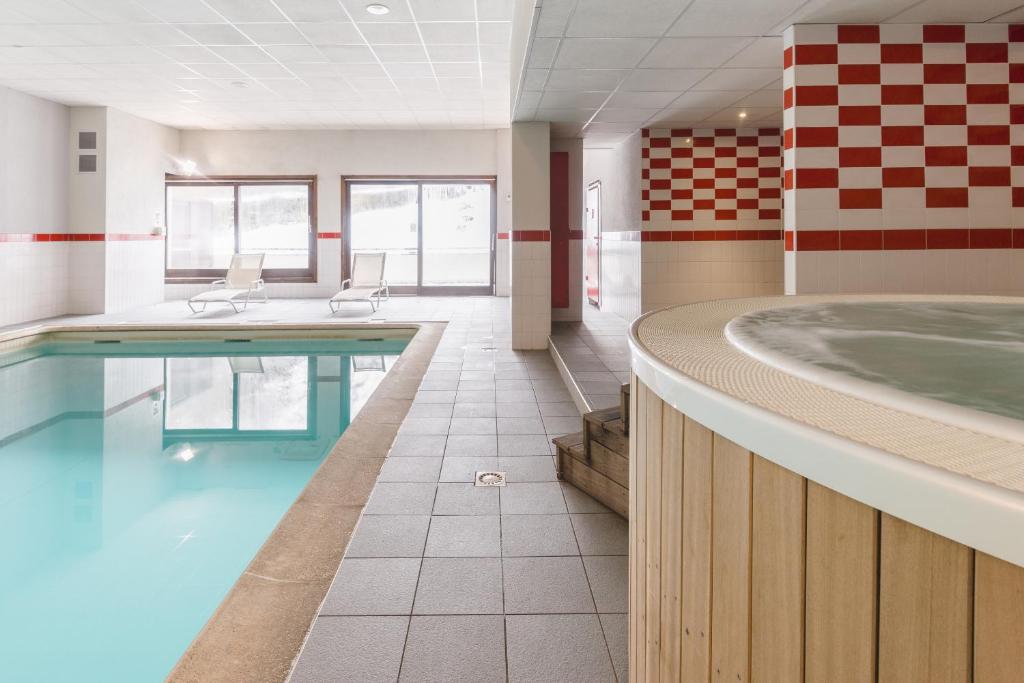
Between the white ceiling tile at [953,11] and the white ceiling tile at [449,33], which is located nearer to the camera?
the white ceiling tile at [953,11]

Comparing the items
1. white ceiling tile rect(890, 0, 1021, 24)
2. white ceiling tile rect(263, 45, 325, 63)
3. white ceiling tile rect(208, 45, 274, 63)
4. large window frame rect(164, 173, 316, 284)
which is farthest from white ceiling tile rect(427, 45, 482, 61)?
large window frame rect(164, 173, 316, 284)

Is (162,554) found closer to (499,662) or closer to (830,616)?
(499,662)

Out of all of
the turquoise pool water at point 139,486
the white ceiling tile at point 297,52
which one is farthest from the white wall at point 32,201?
the white ceiling tile at point 297,52

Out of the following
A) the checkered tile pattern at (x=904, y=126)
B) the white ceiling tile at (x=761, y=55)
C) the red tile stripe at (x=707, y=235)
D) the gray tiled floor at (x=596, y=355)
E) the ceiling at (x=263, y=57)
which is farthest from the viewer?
the red tile stripe at (x=707, y=235)

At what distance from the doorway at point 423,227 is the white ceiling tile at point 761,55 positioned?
7054 mm

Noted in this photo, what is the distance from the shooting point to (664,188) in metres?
6.88

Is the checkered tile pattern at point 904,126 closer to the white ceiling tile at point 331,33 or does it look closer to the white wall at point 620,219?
the white wall at point 620,219

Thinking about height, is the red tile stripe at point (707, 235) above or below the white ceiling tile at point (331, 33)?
below

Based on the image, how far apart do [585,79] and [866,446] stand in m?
4.51

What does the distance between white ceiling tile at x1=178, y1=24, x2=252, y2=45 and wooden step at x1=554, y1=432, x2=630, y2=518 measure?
486 centimetres

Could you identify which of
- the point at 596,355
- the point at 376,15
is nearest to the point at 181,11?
the point at 376,15

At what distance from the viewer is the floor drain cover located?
2.88 meters

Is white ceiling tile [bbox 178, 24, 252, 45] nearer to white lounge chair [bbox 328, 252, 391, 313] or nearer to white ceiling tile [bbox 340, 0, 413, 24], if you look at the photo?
white ceiling tile [bbox 340, 0, 413, 24]

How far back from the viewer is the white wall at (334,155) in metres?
10.8
